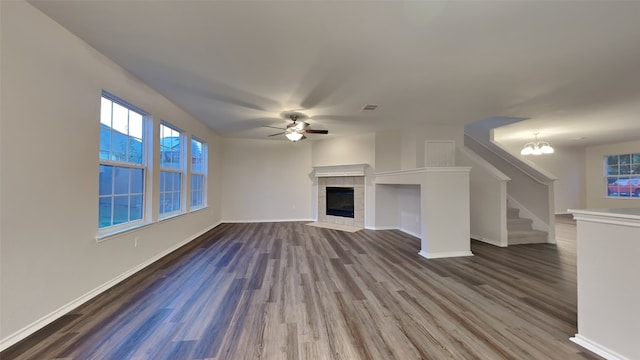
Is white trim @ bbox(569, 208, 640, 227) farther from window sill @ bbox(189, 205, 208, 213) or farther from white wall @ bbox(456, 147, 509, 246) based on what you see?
window sill @ bbox(189, 205, 208, 213)

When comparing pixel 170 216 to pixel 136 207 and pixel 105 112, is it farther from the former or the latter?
pixel 105 112

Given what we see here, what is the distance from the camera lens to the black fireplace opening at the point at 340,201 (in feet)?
23.5

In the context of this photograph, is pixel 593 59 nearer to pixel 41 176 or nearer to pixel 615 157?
pixel 41 176

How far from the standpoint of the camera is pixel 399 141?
6383mm

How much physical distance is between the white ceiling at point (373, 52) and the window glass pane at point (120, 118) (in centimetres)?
49

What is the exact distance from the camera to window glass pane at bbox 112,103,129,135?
122 inches

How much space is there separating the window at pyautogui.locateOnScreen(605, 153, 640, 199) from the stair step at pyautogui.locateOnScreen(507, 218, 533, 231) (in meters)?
6.32

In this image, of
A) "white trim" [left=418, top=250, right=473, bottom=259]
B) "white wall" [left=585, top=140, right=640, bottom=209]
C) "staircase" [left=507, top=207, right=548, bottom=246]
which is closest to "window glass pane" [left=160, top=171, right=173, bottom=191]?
"white trim" [left=418, top=250, right=473, bottom=259]

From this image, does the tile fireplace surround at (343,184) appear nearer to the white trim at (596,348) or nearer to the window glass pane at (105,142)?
the white trim at (596,348)

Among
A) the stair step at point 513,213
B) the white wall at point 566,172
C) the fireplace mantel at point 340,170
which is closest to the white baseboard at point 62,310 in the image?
the fireplace mantel at point 340,170

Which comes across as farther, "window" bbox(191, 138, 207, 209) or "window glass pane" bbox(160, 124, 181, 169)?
"window" bbox(191, 138, 207, 209)

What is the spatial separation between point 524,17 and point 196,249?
17.6 feet

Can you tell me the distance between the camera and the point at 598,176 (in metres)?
9.05

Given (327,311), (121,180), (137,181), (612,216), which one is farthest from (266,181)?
(612,216)
